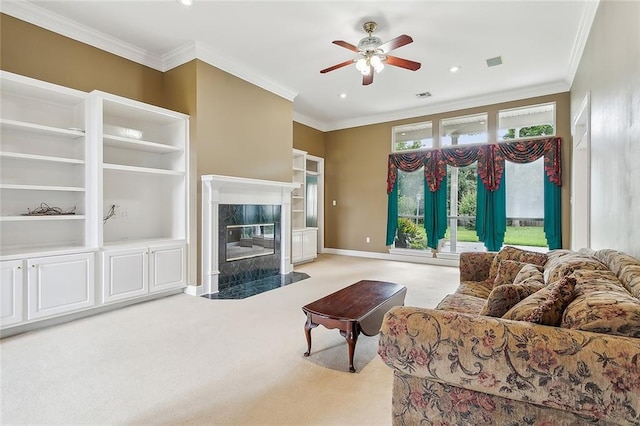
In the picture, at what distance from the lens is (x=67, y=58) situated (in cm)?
371

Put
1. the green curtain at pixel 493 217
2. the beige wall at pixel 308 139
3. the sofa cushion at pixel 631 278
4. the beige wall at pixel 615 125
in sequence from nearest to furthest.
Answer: the sofa cushion at pixel 631 278, the beige wall at pixel 615 125, the green curtain at pixel 493 217, the beige wall at pixel 308 139

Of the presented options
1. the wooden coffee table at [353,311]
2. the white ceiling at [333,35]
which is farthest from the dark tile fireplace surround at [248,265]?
the white ceiling at [333,35]

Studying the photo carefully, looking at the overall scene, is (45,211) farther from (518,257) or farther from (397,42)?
(518,257)

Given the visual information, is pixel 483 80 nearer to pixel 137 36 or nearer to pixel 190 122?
pixel 190 122

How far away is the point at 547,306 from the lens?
1.34m

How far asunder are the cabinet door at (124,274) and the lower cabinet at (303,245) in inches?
117

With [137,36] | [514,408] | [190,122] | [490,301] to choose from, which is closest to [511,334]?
[514,408]

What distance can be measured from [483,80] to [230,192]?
461cm

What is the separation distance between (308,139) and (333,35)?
383cm

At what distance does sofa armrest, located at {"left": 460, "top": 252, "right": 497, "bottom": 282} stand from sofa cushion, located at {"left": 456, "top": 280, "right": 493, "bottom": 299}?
0.15 meters

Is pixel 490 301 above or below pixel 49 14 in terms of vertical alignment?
below

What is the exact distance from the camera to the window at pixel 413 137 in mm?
6812

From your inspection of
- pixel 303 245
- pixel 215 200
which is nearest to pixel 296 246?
pixel 303 245

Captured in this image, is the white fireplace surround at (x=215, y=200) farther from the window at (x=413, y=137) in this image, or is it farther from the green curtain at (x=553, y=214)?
the green curtain at (x=553, y=214)
